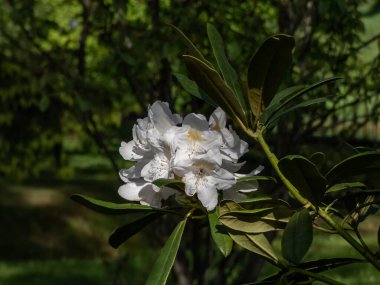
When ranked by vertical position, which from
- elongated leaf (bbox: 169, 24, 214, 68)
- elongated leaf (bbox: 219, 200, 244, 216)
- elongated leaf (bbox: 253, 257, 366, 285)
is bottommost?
elongated leaf (bbox: 253, 257, 366, 285)

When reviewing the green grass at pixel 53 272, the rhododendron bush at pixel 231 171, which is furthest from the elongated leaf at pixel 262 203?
the green grass at pixel 53 272

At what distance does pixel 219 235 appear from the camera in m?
1.59

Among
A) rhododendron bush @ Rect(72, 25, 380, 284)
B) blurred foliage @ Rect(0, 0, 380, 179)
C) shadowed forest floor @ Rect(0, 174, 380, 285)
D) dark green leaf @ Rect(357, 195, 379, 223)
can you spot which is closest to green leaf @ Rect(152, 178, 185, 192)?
rhododendron bush @ Rect(72, 25, 380, 284)

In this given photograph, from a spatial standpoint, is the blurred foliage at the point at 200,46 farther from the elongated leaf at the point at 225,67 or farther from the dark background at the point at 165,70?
the elongated leaf at the point at 225,67

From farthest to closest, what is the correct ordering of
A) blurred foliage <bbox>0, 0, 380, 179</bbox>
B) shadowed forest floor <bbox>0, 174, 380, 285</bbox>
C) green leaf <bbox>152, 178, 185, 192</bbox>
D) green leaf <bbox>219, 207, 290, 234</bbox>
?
1. shadowed forest floor <bbox>0, 174, 380, 285</bbox>
2. blurred foliage <bbox>0, 0, 380, 179</bbox>
3. green leaf <bbox>219, 207, 290, 234</bbox>
4. green leaf <bbox>152, 178, 185, 192</bbox>

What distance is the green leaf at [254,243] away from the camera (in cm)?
162

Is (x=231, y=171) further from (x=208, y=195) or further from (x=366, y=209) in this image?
(x=366, y=209)

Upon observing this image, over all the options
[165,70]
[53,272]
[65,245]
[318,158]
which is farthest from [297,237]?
[65,245]

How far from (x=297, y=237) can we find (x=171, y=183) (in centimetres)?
→ 27

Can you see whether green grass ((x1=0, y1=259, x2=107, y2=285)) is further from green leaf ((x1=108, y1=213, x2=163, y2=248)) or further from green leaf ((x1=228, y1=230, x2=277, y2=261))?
green leaf ((x1=228, y1=230, x2=277, y2=261))

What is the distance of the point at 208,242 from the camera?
4121mm

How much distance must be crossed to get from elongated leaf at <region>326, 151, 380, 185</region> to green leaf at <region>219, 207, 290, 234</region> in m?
0.13

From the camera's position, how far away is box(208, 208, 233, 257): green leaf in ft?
5.16

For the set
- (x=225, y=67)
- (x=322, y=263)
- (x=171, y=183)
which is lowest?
(x=322, y=263)
